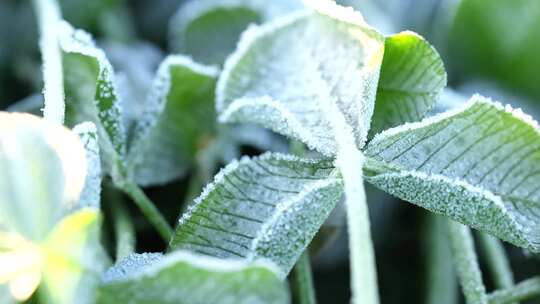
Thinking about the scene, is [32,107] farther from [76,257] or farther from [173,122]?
[76,257]

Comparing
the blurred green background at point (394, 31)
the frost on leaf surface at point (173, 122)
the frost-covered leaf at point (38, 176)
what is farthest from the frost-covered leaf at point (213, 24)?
the frost-covered leaf at point (38, 176)

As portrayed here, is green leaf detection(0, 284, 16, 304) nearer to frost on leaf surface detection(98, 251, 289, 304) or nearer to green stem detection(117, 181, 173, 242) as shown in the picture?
frost on leaf surface detection(98, 251, 289, 304)

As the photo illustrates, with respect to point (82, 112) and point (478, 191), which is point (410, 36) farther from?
point (82, 112)

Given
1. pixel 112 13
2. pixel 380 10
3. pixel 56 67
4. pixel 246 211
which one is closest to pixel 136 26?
pixel 112 13

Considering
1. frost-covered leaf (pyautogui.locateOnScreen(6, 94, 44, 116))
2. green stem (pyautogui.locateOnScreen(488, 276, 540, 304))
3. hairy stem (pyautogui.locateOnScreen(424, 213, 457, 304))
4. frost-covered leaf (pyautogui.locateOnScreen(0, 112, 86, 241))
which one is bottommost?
green stem (pyautogui.locateOnScreen(488, 276, 540, 304))

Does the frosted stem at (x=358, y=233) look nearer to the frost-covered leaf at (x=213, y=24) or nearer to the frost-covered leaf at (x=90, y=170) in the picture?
the frost-covered leaf at (x=90, y=170)

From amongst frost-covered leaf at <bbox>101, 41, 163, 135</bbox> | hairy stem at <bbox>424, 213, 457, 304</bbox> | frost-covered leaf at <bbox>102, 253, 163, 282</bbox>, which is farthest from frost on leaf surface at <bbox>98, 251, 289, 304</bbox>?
hairy stem at <bbox>424, 213, 457, 304</bbox>
